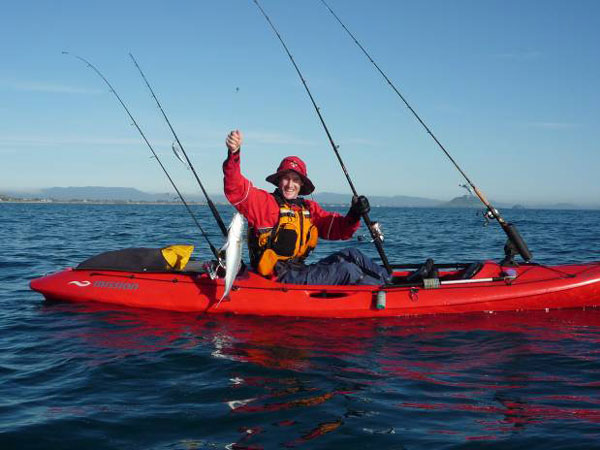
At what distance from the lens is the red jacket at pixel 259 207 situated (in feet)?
21.0

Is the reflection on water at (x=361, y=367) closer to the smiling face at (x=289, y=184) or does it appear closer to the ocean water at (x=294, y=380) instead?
the ocean water at (x=294, y=380)

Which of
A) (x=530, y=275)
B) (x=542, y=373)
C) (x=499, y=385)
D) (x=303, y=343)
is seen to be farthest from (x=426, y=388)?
(x=530, y=275)

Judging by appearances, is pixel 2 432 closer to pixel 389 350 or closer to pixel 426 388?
pixel 426 388

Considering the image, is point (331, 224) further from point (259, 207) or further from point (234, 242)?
point (234, 242)

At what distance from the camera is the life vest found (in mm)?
6977

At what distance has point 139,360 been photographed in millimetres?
5320

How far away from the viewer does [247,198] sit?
21.9ft

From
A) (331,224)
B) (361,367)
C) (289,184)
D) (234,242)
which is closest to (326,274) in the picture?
(331,224)

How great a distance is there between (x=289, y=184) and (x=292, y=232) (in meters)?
0.68

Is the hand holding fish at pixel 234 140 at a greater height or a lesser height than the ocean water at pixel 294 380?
greater

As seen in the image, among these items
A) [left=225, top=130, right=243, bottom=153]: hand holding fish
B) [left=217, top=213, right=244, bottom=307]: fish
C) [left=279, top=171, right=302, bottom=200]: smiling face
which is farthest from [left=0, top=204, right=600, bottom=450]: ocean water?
[left=225, top=130, right=243, bottom=153]: hand holding fish

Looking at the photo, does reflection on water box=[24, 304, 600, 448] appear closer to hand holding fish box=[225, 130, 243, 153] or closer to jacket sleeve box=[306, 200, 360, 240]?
jacket sleeve box=[306, 200, 360, 240]

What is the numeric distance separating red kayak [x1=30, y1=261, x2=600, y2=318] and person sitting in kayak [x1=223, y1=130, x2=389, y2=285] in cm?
22

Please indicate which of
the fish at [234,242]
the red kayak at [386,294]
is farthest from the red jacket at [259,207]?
the fish at [234,242]
